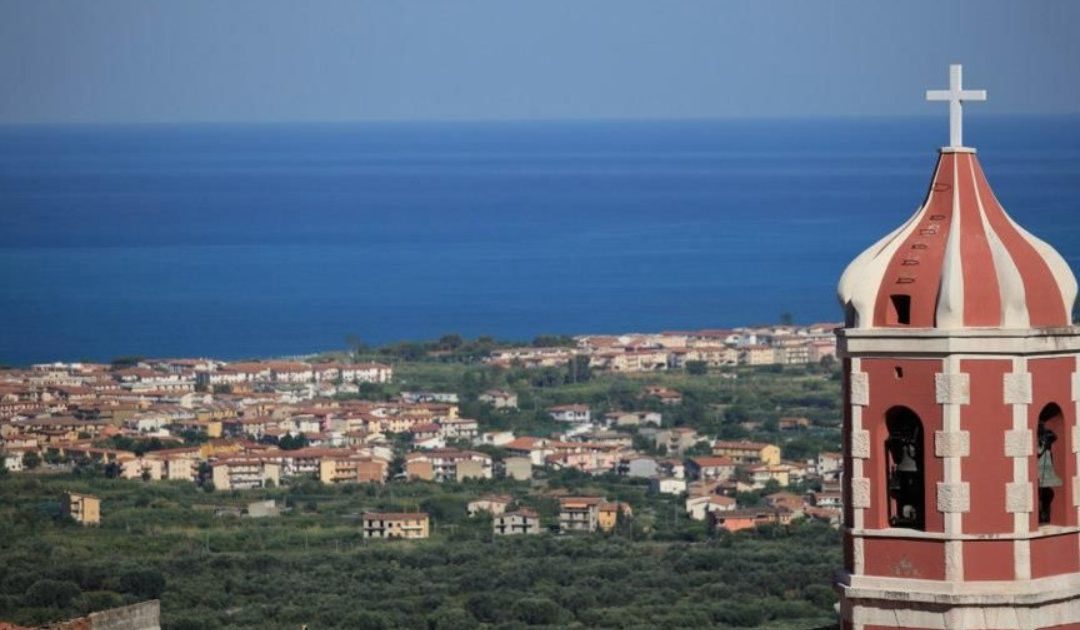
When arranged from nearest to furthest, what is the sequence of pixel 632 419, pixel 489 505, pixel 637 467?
1. pixel 489 505
2. pixel 637 467
3. pixel 632 419

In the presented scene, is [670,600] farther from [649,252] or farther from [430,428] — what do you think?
[649,252]

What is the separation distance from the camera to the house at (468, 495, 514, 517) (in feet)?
171

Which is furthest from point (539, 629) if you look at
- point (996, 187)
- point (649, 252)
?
point (649, 252)

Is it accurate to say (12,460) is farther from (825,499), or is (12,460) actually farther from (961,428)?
(961,428)

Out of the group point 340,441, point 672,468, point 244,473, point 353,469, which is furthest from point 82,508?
point 340,441

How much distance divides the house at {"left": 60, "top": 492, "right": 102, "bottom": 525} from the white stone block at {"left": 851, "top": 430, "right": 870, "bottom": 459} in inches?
1580

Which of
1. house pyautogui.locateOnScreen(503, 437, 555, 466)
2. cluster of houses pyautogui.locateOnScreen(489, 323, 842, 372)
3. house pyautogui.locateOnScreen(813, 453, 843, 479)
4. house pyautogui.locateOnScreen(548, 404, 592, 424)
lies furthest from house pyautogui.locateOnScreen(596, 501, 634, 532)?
cluster of houses pyautogui.locateOnScreen(489, 323, 842, 372)

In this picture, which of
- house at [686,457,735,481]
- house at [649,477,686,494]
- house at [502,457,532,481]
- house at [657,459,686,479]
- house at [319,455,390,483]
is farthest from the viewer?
house at [502,457,532,481]

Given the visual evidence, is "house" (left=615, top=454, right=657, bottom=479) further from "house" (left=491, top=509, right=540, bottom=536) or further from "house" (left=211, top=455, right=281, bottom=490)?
"house" (left=491, top=509, right=540, bottom=536)

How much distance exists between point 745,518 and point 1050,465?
39.7 meters

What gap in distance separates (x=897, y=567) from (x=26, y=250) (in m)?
111

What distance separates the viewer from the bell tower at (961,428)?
29.6 ft

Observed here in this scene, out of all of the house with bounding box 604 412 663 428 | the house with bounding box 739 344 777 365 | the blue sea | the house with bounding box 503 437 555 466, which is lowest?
the house with bounding box 503 437 555 466

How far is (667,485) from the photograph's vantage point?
55.7 metres
